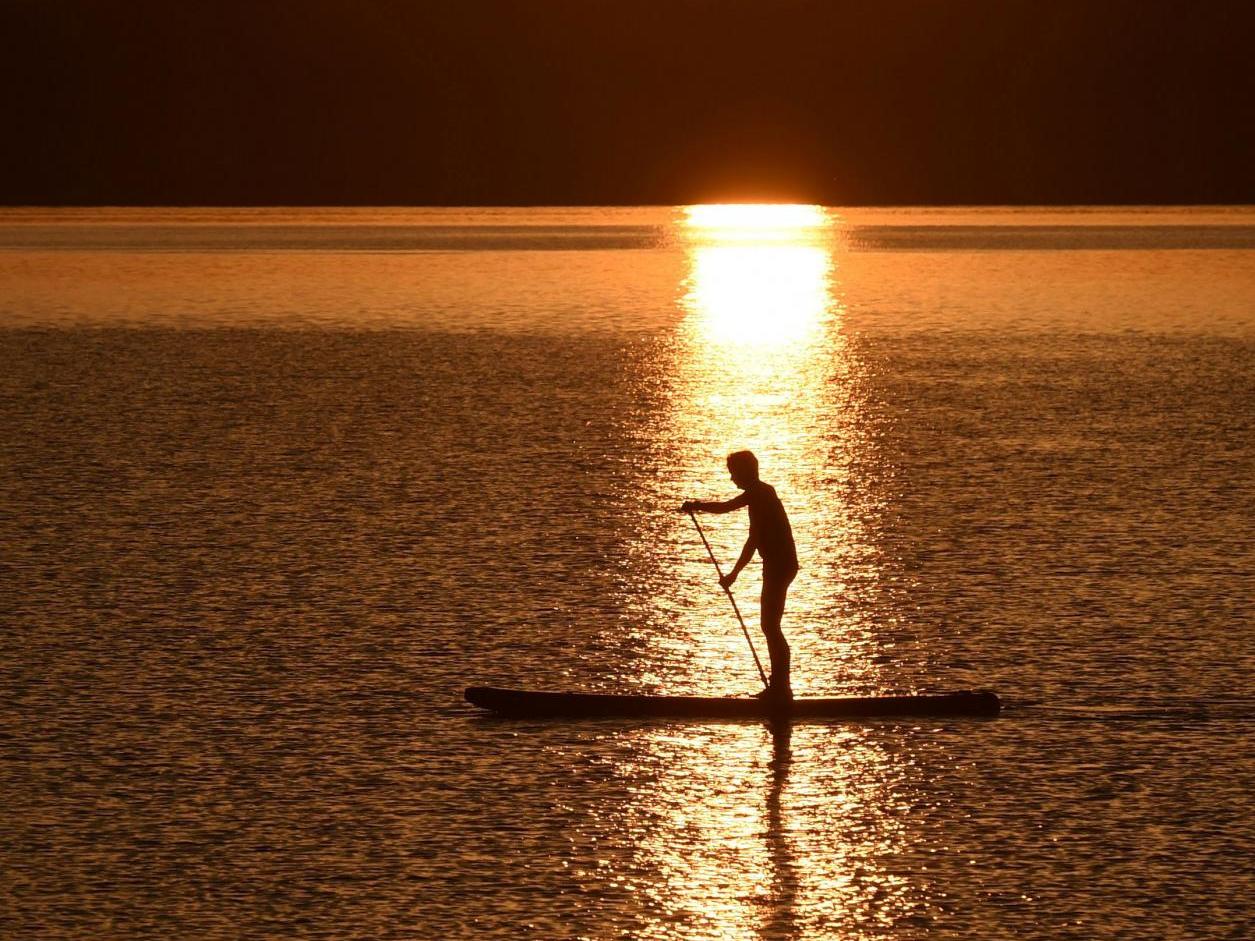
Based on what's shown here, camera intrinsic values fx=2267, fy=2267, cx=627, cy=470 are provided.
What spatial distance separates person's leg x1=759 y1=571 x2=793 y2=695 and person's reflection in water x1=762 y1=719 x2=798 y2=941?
371mm

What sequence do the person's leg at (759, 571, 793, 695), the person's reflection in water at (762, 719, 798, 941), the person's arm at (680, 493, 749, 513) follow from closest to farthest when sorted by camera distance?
the person's reflection in water at (762, 719, 798, 941) < the person's arm at (680, 493, 749, 513) < the person's leg at (759, 571, 793, 695)

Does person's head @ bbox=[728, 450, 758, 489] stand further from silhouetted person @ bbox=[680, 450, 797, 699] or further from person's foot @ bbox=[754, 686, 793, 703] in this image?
person's foot @ bbox=[754, 686, 793, 703]

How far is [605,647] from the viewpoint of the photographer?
15820mm

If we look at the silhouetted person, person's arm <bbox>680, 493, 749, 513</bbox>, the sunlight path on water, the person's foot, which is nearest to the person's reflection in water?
the sunlight path on water

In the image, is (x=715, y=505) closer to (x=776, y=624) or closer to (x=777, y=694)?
(x=776, y=624)

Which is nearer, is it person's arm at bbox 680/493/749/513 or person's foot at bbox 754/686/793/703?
person's arm at bbox 680/493/749/513

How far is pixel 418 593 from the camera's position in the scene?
58.6 feet

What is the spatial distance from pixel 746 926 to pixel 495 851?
1660 millimetres

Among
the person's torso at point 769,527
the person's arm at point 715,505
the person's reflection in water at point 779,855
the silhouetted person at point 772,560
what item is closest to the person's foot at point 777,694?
the silhouetted person at point 772,560

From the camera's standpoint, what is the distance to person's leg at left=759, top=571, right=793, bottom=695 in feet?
44.4

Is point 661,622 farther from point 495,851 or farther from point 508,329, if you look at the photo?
point 508,329

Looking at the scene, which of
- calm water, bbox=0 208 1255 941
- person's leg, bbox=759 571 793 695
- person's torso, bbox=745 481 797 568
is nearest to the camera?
calm water, bbox=0 208 1255 941

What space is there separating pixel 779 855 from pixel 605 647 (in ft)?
16.9

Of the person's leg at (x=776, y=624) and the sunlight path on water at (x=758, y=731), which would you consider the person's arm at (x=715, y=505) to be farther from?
the sunlight path on water at (x=758, y=731)
